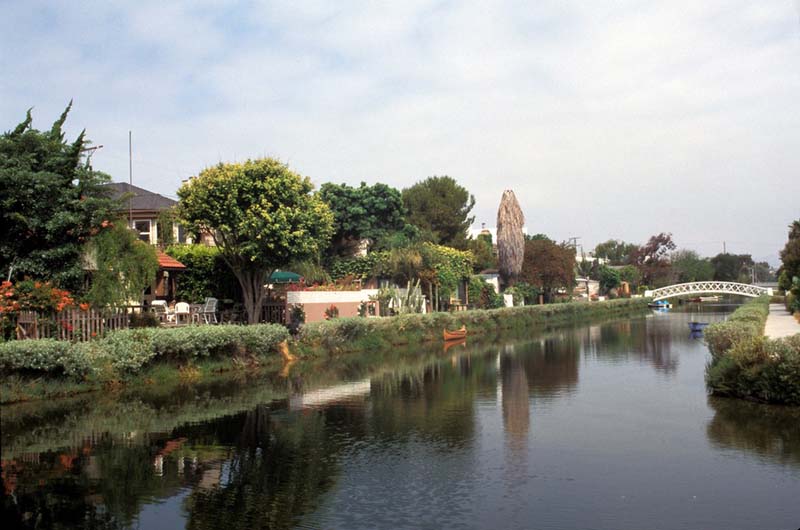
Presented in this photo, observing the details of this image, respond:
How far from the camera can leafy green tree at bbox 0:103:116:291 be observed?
20.5 m

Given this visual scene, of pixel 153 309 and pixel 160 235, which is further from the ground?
pixel 160 235

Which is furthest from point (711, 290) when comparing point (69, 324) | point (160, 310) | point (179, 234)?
point (69, 324)

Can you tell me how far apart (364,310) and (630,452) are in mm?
26707

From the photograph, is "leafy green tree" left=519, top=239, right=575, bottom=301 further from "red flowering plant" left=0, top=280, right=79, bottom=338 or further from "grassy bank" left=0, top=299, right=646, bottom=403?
"red flowering plant" left=0, top=280, right=79, bottom=338

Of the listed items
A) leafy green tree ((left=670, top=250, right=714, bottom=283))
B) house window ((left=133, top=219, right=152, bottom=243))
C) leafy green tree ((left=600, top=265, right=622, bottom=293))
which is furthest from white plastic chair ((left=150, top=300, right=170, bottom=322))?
leafy green tree ((left=670, top=250, right=714, bottom=283))

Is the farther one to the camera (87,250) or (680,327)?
(680,327)

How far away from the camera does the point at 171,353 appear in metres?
23.2

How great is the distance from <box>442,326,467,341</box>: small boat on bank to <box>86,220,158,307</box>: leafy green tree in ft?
69.5

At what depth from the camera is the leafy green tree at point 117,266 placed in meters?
21.9

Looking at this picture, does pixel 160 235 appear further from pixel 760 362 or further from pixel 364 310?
pixel 760 362

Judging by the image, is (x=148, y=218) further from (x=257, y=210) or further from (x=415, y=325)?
(x=415, y=325)

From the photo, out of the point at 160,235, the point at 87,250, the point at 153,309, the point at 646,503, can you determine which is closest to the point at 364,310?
the point at 160,235

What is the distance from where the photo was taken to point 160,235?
35.9 metres

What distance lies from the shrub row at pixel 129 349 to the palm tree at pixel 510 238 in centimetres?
3650
